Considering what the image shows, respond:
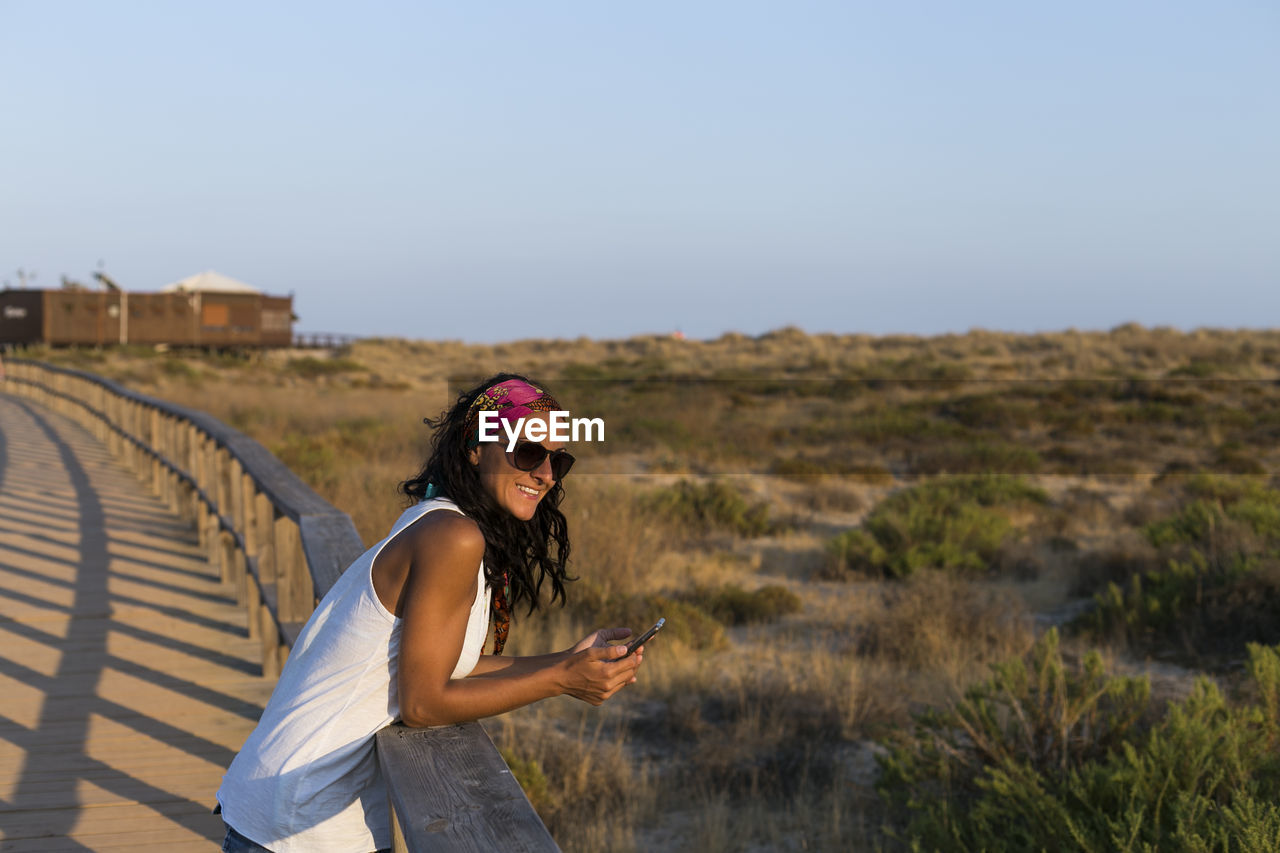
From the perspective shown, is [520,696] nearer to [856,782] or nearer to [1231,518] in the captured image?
[856,782]

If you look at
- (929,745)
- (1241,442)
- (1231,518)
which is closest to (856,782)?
(929,745)

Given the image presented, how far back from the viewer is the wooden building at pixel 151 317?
4534cm

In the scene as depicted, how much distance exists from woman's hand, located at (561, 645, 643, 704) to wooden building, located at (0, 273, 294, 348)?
4908cm

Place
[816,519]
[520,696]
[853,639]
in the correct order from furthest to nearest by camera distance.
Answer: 1. [816,519]
2. [853,639]
3. [520,696]

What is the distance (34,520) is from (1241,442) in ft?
59.8

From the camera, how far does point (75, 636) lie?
554 cm

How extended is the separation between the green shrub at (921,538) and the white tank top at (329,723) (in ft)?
24.7

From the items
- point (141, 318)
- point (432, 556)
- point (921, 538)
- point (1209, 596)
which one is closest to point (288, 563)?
point (432, 556)

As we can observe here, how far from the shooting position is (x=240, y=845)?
6.87ft

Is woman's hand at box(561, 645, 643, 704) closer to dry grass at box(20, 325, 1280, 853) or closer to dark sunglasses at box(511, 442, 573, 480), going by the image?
dark sunglasses at box(511, 442, 573, 480)

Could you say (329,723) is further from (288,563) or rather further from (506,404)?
(288,563)

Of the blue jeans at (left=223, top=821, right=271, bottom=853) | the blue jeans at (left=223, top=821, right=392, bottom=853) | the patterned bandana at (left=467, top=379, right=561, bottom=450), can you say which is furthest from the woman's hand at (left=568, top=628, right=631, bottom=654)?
the blue jeans at (left=223, top=821, right=271, bottom=853)

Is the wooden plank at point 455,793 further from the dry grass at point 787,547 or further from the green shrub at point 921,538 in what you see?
the green shrub at point 921,538


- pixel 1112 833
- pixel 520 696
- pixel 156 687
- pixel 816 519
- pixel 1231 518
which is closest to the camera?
pixel 520 696
